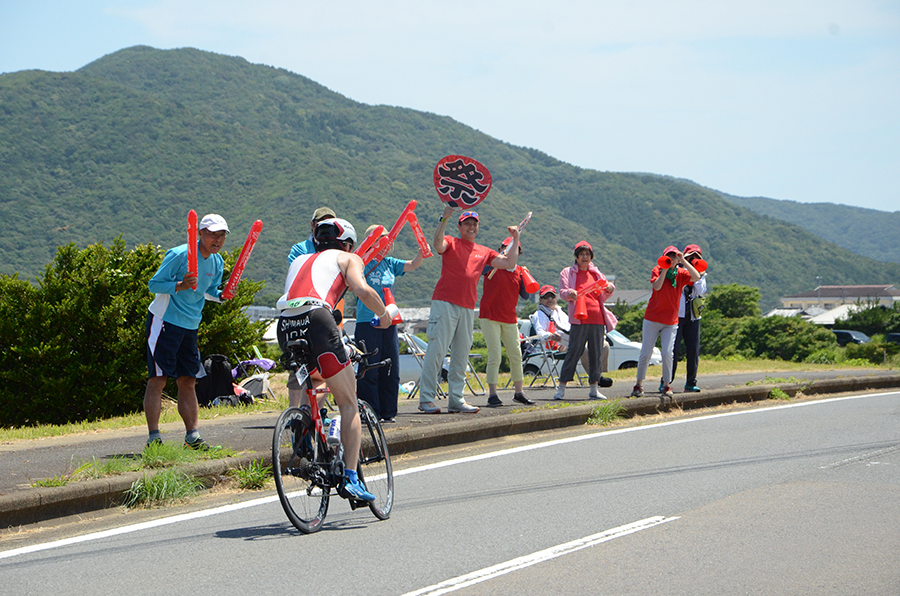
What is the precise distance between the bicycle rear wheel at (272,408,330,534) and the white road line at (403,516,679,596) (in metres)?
1.32

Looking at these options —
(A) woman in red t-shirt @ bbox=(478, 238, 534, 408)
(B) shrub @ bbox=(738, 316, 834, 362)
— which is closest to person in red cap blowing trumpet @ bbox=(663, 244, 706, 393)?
(A) woman in red t-shirt @ bbox=(478, 238, 534, 408)

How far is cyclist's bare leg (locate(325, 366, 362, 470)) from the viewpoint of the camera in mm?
5730

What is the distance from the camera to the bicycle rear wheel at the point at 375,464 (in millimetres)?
6082

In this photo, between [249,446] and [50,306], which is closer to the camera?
[249,446]

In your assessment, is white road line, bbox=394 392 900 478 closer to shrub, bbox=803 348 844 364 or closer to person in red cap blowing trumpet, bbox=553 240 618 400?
person in red cap blowing trumpet, bbox=553 240 618 400

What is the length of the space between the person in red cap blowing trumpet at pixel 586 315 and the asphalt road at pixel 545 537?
3.76m

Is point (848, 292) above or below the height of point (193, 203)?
below

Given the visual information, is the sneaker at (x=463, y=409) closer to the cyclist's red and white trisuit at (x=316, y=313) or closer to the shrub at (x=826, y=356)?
the cyclist's red and white trisuit at (x=316, y=313)

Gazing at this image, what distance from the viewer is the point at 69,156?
169 meters

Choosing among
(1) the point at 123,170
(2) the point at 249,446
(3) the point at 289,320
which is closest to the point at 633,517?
(3) the point at 289,320

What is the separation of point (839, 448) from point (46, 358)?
9753mm

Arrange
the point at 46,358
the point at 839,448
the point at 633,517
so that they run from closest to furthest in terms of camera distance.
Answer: the point at 633,517
the point at 839,448
the point at 46,358

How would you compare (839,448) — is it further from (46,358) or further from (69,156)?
(69,156)

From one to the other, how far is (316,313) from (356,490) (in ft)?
3.71
